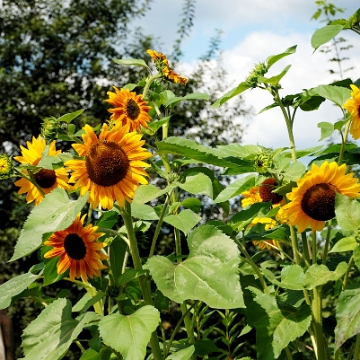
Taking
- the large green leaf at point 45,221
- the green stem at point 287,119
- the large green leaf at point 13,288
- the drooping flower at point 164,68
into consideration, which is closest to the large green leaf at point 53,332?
the large green leaf at point 13,288

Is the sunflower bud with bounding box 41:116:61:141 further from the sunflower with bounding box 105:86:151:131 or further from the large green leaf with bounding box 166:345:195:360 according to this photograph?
the large green leaf with bounding box 166:345:195:360

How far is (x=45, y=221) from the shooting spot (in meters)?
0.98

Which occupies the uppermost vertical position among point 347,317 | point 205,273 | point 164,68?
point 164,68

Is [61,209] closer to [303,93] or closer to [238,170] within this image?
[238,170]

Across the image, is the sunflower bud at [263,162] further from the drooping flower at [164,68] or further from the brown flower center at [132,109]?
the drooping flower at [164,68]

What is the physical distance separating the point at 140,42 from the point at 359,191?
5.53m

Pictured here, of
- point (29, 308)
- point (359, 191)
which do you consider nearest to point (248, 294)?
point (359, 191)

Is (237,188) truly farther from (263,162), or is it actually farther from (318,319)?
(318,319)

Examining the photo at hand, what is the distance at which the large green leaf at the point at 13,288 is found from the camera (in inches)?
45.9

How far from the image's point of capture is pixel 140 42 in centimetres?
643

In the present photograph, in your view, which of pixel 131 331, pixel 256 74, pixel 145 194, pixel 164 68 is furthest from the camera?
pixel 164 68

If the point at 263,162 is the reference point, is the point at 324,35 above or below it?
above

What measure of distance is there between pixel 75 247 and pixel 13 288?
182mm

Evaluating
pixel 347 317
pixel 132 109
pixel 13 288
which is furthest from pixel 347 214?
pixel 13 288
